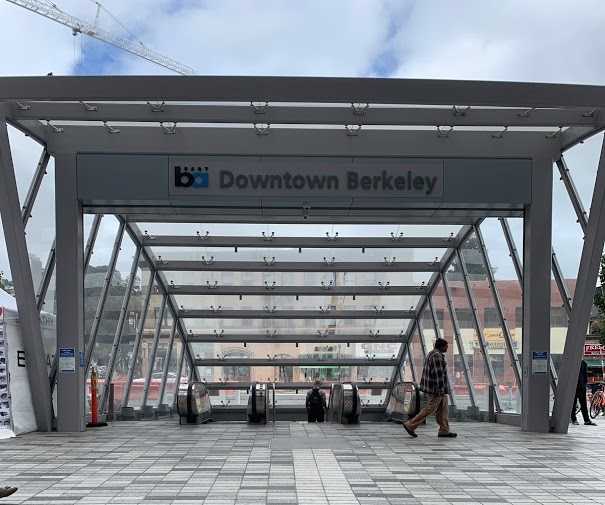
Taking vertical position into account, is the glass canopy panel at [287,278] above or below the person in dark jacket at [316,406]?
above

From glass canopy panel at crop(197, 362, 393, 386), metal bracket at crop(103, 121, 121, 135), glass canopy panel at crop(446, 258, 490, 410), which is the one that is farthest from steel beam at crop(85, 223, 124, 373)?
glass canopy panel at crop(446, 258, 490, 410)

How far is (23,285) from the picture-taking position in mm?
10719

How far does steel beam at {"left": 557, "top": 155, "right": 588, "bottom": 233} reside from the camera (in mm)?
11383

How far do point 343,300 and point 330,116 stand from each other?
691 cm

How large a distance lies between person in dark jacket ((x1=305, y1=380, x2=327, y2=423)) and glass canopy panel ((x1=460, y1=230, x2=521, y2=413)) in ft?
14.2

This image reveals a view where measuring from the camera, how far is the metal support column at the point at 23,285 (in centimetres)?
1025

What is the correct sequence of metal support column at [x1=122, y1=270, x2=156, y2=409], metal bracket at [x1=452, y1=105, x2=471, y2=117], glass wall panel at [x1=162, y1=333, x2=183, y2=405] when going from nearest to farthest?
metal bracket at [x1=452, y1=105, x2=471, y2=117] < metal support column at [x1=122, y1=270, x2=156, y2=409] < glass wall panel at [x1=162, y1=333, x2=183, y2=405]

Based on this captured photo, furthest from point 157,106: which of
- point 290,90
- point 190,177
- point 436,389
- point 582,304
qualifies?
point 582,304

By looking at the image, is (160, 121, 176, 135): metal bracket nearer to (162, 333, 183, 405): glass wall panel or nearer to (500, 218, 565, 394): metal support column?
(500, 218, 565, 394): metal support column

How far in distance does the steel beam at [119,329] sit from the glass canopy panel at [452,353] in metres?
6.32

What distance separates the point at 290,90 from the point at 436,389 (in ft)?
14.5

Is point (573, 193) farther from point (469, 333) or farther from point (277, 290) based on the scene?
point (277, 290)

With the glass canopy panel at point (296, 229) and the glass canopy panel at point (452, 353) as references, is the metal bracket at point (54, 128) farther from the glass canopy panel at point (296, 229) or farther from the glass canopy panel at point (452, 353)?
the glass canopy panel at point (452, 353)

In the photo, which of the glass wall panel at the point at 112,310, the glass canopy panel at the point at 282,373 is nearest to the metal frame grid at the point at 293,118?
the glass wall panel at the point at 112,310
